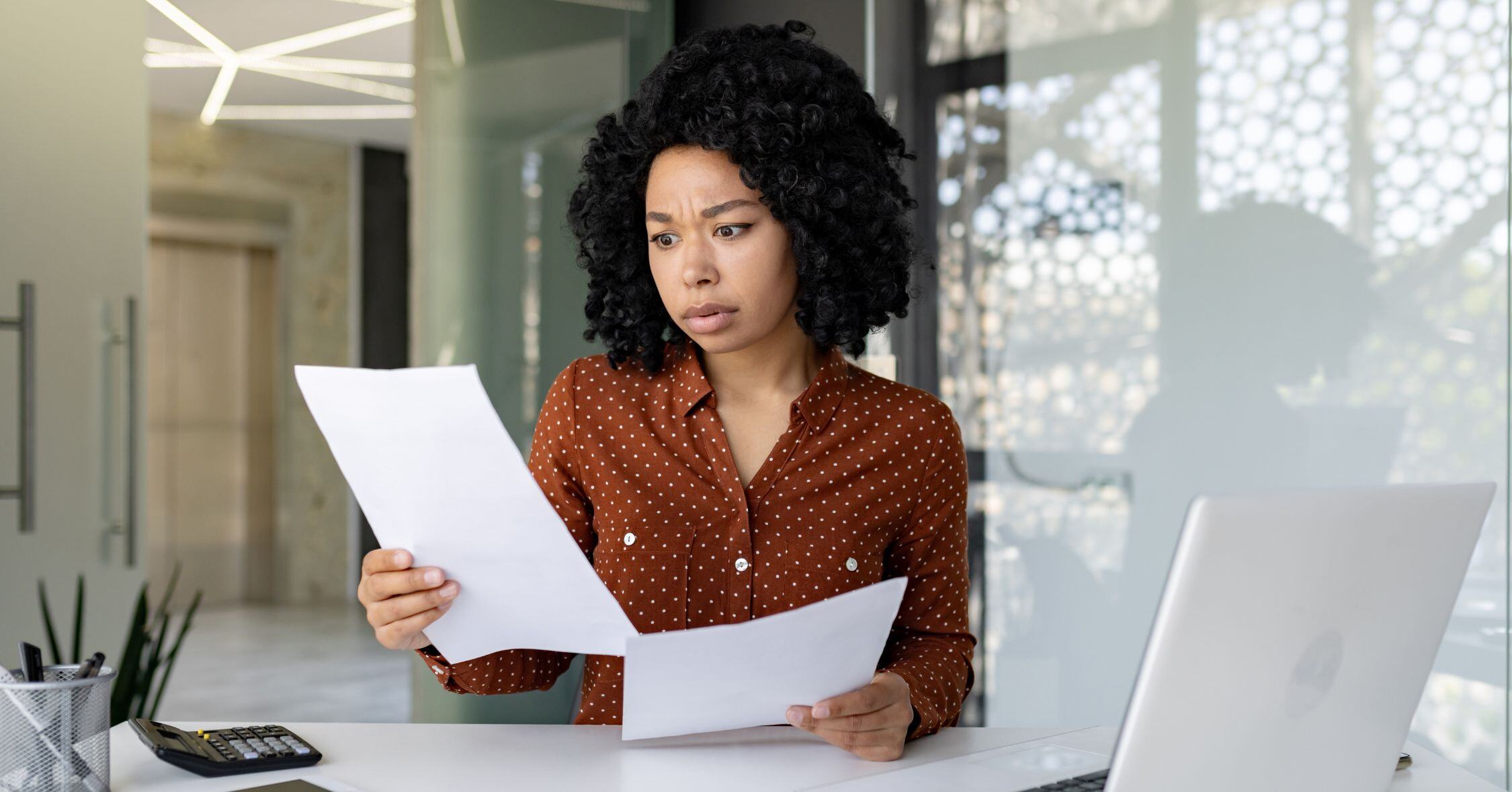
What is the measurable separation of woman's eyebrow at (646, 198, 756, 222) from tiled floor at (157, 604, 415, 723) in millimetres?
3228

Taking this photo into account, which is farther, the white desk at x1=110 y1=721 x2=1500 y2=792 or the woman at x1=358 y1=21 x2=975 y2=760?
the woman at x1=358 y1=21 x2=975 y2=760

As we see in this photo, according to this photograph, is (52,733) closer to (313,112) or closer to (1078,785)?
(1078,785)

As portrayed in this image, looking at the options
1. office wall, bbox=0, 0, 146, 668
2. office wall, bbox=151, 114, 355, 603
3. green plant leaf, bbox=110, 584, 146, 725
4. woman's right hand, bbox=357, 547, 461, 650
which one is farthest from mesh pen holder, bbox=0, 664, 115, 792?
office wall, bbox=151, 114, 355, 603

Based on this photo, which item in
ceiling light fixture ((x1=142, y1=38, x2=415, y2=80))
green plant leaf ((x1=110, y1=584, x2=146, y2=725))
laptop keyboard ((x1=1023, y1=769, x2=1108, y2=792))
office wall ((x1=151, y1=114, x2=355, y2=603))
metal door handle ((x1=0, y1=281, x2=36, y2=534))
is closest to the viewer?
laptop keyboard ((x1=1023, y1=769, x2=1108, y2=792))

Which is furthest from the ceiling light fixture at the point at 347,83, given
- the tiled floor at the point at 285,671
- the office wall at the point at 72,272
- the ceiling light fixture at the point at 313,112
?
the tiled floor at the point at 285,671

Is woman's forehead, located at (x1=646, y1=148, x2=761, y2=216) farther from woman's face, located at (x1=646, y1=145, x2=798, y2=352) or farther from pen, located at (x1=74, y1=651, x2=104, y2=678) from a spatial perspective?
pen, located at (x1=74, y1=651, x2=104, y2=678)

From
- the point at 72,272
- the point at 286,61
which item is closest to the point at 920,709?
the point at 72,272

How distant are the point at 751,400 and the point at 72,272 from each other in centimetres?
280

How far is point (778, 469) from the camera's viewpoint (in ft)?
4.59

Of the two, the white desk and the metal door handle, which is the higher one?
the metal door handle

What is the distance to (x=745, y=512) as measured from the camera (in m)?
1.37

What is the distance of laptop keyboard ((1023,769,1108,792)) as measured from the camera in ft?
3.36

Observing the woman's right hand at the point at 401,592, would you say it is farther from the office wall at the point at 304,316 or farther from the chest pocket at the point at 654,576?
the office wall at the point at 304,316

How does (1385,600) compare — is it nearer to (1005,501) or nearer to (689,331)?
(689,331)
